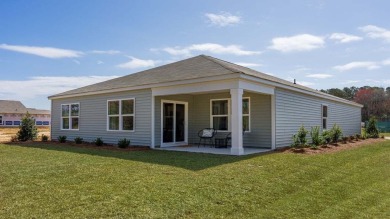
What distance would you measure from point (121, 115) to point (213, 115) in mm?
4134

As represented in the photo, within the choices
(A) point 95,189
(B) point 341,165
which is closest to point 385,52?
(B) point 341,165

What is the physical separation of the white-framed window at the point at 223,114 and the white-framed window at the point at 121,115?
11.6 ft

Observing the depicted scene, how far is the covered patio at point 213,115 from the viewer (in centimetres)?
1018

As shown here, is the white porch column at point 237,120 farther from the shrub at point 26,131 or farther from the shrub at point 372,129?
the shrub at point 372,129

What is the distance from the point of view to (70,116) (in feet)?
54.7

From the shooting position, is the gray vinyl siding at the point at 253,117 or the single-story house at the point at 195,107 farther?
the gray vinyl siding at the point at 253,117

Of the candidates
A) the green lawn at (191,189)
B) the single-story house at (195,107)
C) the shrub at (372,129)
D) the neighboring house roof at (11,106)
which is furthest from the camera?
the neighboring house roof at (11,106)

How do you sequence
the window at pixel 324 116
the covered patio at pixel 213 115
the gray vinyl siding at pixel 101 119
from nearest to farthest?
the covered patio at pixel 213 115 < the gray vinyl siding at pixel 101 119 < the window at pixel 324 116

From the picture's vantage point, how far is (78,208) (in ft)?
13.9

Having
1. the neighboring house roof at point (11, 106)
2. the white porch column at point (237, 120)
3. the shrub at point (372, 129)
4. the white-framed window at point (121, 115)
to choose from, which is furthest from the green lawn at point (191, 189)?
the neighboring house roof at point (11, 106)

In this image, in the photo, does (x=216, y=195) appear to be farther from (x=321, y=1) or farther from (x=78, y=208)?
(x=321, y=1)

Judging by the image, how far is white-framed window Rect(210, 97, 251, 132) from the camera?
1290cm

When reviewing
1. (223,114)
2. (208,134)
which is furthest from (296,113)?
(208,134)

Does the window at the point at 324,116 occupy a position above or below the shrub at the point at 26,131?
above
